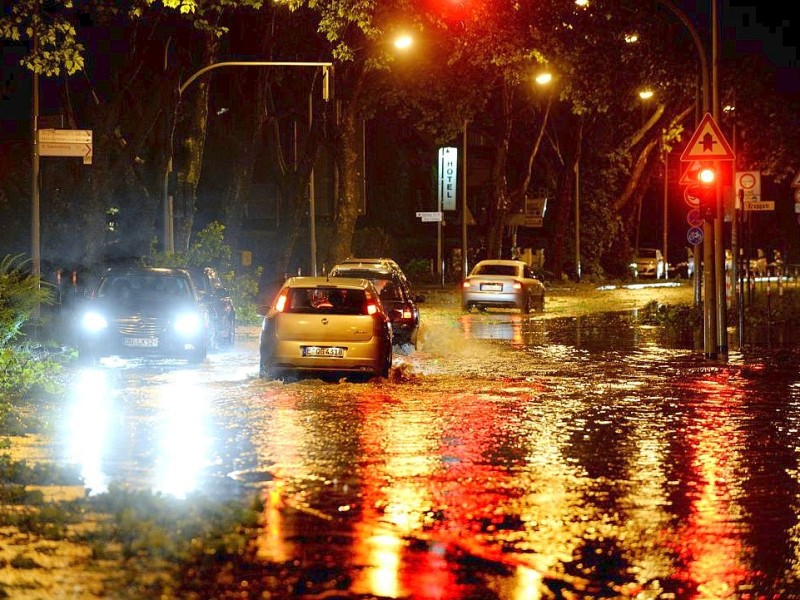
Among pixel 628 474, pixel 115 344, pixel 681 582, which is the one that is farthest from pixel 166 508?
pixel 115 344

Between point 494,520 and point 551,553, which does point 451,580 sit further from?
point 494,520

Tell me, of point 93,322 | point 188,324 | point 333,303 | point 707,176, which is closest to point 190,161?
point 188,324

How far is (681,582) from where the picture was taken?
25.4ft

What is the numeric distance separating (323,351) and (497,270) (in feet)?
70.1

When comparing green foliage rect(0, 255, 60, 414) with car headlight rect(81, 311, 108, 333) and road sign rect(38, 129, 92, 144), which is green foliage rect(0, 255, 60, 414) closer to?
car headlight rect(81, 311, 108, 333)

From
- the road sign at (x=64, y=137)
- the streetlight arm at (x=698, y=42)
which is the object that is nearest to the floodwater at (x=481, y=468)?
the streetlight arm at (x=698, y=42)

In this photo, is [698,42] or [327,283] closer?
[327,283]

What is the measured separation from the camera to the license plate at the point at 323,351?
1864 cm

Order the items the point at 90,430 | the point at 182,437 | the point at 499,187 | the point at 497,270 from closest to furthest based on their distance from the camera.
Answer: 1. the point at 182,437
2. the point at 90,430
3. the point at 497,270
4. the point at 499,187

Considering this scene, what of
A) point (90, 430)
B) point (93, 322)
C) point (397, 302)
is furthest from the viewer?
point (397, 302)

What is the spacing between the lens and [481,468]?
1173cm

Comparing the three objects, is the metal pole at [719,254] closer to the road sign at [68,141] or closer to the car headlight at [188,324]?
the car headlight at [188,324]

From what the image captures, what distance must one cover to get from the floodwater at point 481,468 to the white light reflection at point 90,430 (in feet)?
0.12

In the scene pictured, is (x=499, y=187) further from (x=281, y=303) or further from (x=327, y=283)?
(x=281, y=303)
